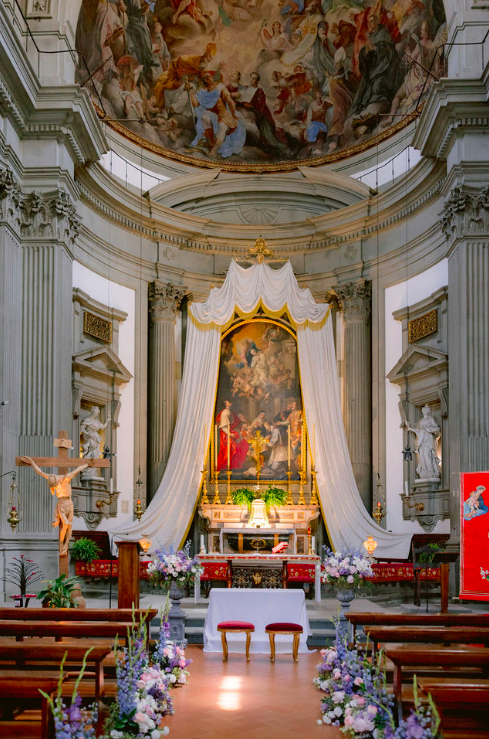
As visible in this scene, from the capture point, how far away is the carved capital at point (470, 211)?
15102mm

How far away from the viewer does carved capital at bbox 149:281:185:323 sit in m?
20.0

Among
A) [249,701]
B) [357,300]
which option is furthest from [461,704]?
[357,300]

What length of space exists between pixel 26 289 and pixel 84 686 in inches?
371

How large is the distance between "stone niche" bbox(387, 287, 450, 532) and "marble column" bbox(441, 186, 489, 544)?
100 cm

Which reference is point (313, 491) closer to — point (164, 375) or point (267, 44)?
point (164, 375)

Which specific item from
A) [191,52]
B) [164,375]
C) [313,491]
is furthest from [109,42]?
[313,491]

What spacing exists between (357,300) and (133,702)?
1421cm

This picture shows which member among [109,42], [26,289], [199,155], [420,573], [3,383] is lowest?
[420,573]

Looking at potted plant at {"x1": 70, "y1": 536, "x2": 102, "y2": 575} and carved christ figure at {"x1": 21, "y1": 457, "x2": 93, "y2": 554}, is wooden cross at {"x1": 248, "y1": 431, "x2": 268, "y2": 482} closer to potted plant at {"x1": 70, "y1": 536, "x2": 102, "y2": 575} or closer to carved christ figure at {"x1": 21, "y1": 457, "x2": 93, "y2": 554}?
potted plant at {"x1": 70, "y1": 536, "x2": 102, "y2": 575}

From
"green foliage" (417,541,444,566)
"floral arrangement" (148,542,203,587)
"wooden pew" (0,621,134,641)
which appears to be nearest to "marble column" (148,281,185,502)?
"green foliage" (417,541,444,566)

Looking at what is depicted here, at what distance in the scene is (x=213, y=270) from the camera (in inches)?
836

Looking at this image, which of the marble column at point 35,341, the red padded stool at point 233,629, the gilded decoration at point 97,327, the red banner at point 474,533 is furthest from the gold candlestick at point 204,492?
the red padded stool at point 233,629

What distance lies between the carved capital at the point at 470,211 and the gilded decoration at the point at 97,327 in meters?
7.17

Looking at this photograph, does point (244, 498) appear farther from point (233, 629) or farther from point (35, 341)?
point (233, 629)
